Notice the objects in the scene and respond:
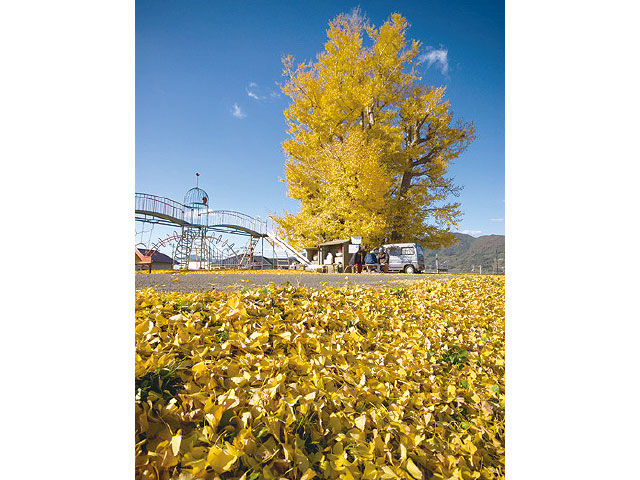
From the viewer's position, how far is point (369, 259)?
21.3 ft

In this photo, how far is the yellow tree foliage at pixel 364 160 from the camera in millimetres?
4238

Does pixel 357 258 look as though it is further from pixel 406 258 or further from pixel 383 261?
pixel 406 258

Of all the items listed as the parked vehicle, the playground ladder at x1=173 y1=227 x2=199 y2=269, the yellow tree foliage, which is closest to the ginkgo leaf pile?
the playground ladder at x1=173 y1=227 x2=199 y2=269

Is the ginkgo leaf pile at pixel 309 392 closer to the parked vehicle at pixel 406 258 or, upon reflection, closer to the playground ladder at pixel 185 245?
the playground ladder at pixel 185 245

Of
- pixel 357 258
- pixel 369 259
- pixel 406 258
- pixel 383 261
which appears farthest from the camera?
pixel 406 258

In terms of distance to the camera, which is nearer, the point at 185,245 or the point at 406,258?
the point at 185,245

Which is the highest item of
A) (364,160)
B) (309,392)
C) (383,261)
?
(364,160)

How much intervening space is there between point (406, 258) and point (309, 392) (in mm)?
6796

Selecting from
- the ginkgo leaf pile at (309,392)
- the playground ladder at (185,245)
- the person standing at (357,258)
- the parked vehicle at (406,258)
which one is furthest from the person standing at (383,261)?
the ginkgo leaf pile at (309,392)

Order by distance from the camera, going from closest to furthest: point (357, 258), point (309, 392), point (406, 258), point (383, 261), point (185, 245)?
1. point (309, 392)
2. point (185, 245)
3. point (357, 258)
4. point (383, 261)
5. point (406, 258)

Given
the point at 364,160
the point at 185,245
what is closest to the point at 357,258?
the point at 364,160

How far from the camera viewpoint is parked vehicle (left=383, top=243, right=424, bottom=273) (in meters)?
7.14

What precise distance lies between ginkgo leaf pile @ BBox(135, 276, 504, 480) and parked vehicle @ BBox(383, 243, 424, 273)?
19.1 feet
